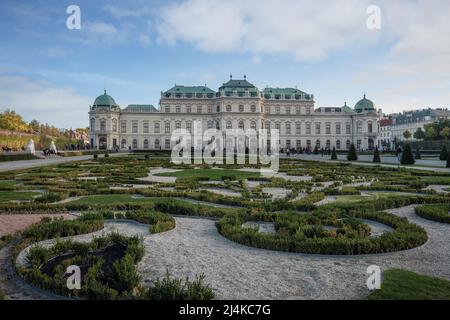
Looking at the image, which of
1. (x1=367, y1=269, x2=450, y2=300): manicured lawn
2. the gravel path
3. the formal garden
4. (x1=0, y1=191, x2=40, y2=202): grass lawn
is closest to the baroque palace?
(x1=0, y1=191, x2=40, y2=202): grass lawn

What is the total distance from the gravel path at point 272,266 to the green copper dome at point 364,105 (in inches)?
2929

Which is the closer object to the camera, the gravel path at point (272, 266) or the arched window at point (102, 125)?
the gravel path at point (272, 266)

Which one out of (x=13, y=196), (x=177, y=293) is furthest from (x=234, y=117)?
(x=177, y=293)

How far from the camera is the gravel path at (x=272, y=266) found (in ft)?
13.5

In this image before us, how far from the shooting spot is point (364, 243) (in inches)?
214

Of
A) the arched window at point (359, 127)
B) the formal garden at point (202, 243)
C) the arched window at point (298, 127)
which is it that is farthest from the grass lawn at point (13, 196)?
the arched window at point (359, 127)

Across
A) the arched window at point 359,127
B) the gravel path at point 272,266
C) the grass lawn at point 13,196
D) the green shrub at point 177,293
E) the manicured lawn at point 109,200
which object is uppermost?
the arched window at point 359,127

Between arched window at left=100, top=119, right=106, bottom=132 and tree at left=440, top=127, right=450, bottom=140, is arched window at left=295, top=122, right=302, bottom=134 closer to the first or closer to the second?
tree at left=440, top=127, right=450, bottom=140

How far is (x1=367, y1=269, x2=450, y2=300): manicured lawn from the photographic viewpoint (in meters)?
3.76

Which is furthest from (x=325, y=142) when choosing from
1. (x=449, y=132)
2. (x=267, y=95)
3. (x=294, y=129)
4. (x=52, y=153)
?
(x=52, y=153)

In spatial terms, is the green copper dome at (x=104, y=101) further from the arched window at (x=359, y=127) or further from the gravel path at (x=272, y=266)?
the gravel path at (x=272, y=266)

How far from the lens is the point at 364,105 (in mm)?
75938
